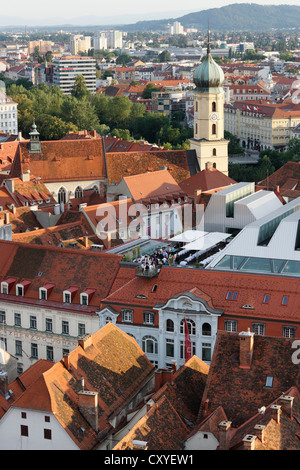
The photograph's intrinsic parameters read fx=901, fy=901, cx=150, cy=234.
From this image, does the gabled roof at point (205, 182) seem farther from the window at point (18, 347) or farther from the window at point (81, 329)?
the window at point (81, 329)

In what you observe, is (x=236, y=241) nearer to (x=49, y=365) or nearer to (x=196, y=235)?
(x=196, y=235)

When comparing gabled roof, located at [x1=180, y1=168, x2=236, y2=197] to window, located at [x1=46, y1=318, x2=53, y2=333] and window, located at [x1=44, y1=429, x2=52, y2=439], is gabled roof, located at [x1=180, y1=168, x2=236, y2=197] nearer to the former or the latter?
window, located at [x1=46, y1=318, x2=53, y2=333]

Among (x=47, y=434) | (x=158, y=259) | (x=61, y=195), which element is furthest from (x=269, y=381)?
(x=61, y=195)
